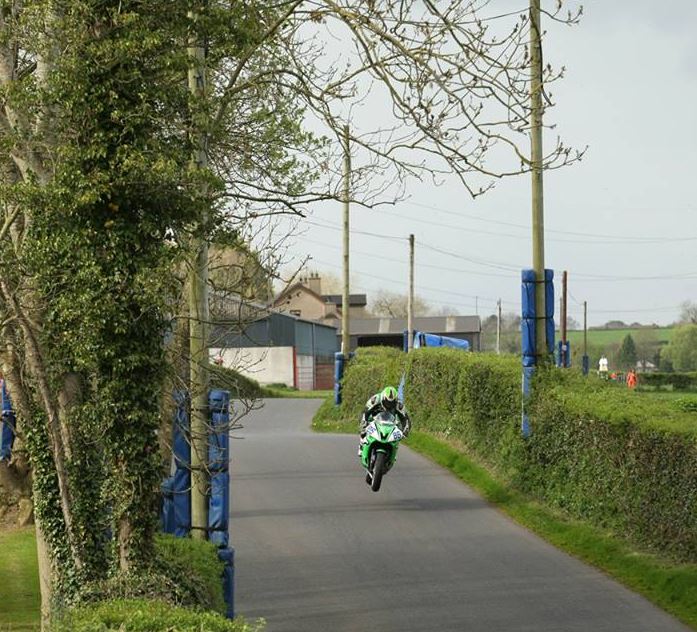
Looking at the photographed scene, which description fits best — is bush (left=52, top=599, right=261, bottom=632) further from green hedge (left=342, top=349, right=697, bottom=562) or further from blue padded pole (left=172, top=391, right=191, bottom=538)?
green hedge (left=342, top=349, right=697, bottom=562)

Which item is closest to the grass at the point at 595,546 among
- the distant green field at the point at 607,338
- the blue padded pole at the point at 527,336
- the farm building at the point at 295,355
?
the blue padded pole at the point at 527,336

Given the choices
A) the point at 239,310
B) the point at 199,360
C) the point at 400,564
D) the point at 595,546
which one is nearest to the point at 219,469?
the point at 199,360

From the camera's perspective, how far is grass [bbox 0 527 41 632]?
1520cm

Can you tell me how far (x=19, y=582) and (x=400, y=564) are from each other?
5.04 metres

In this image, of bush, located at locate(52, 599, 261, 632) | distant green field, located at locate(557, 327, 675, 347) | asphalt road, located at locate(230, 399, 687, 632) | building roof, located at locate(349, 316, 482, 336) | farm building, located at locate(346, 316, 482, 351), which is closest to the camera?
bush, located at locate(52, 599, 261, 632)

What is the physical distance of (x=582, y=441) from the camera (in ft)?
63.3

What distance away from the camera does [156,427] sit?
1216 centimetres

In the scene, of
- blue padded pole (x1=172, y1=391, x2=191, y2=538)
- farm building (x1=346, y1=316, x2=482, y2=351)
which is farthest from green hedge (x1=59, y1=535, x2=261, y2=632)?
farm building (x1=346, y1=316, x2=482, y2=351)

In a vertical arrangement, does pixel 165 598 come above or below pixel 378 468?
below

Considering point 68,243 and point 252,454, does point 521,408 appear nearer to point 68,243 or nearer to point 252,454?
point 252,454

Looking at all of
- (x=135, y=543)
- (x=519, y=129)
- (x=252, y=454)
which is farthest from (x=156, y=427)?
(x=252, y=454)

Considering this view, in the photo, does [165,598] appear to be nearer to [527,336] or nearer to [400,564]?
[400,564]

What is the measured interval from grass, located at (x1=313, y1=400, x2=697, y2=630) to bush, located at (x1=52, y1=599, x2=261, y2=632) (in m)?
7.29

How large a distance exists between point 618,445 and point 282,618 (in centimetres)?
580
